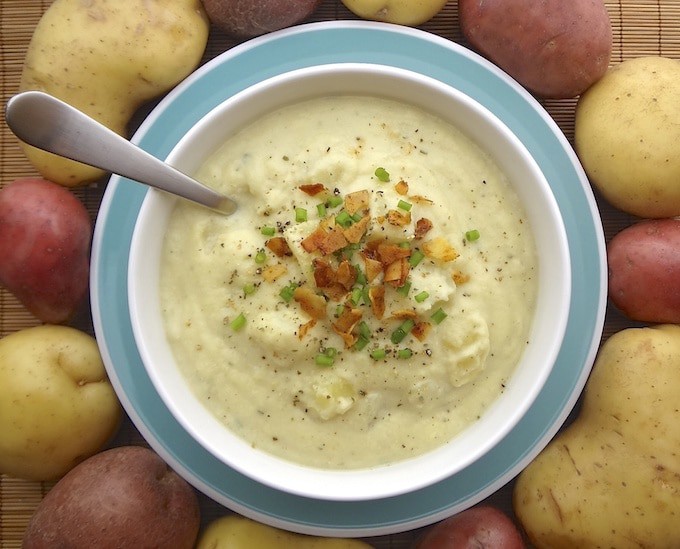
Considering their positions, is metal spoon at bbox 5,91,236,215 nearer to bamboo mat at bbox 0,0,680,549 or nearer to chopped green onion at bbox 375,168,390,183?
chopped green onion at bbox 375,168,390,183

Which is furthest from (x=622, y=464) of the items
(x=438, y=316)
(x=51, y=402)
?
(x=51, y=402)

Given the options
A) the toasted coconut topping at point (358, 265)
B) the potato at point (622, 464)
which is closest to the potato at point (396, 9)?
the toasted coconut topping at point (358, 265)

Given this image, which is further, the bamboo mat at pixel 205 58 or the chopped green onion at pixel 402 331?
the bamboo mat at pixel 205 58

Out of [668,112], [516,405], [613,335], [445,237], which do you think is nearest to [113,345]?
[445,237]

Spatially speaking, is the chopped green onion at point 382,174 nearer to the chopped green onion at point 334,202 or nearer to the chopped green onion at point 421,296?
the chopped green onion at point 334,202

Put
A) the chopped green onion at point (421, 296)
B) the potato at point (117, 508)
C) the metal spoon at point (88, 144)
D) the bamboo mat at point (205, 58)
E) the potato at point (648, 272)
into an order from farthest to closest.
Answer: the bamboo mat at point (205, 58) < the potato at point (648, 272) < the potato at point (117, 508) < the chopped green onion at point (421, 296) < the metal spoon at point (88, 144)
